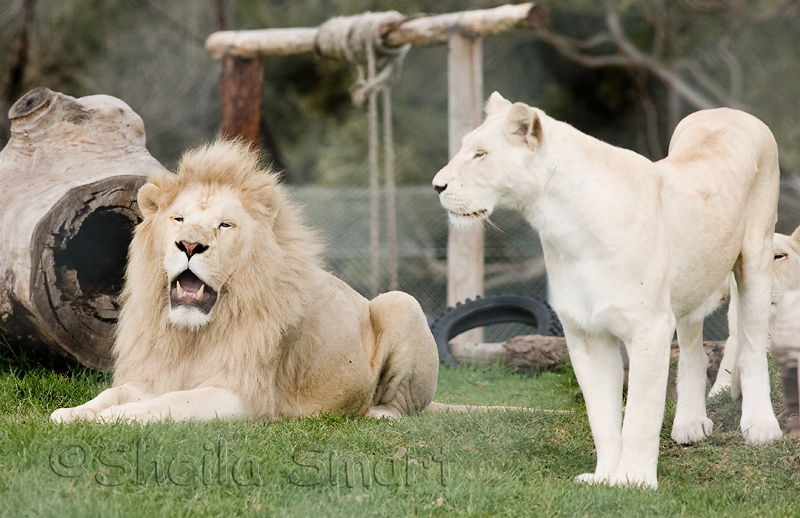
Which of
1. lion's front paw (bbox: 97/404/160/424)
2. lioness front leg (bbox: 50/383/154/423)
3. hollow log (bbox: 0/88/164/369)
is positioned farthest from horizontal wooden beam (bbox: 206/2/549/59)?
lion's front paw (bbox: 97/404/160/424)

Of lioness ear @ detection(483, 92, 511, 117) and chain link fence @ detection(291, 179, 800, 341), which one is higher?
lioness ear @ detection(483, 92, 511, 117)

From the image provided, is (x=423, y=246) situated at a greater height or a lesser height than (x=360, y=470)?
lesser

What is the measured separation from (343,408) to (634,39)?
48.4 ft

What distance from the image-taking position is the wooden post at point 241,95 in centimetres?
876

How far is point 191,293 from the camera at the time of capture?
184 inches

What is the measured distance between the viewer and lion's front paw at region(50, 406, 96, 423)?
4.26m

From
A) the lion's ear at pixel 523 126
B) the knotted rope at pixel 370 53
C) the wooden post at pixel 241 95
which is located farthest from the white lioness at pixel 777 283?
the wooden post at pixel 241 95

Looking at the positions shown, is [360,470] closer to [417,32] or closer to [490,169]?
[490,169]

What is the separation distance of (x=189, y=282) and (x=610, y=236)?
204cm

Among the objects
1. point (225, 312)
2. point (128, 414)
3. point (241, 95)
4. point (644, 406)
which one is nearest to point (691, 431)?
point (644, 406)

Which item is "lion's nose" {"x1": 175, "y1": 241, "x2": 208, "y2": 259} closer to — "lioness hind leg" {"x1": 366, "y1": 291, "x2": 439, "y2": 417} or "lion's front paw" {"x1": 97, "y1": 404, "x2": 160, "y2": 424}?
"lion's front paw" {"x1": 97, "y1": 404, "x2": 160, "y2": 424}

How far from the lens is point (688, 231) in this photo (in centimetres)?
418

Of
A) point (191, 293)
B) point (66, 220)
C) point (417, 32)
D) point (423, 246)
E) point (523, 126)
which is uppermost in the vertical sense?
point (417, 32)

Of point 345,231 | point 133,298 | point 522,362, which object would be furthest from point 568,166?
point 345,231
